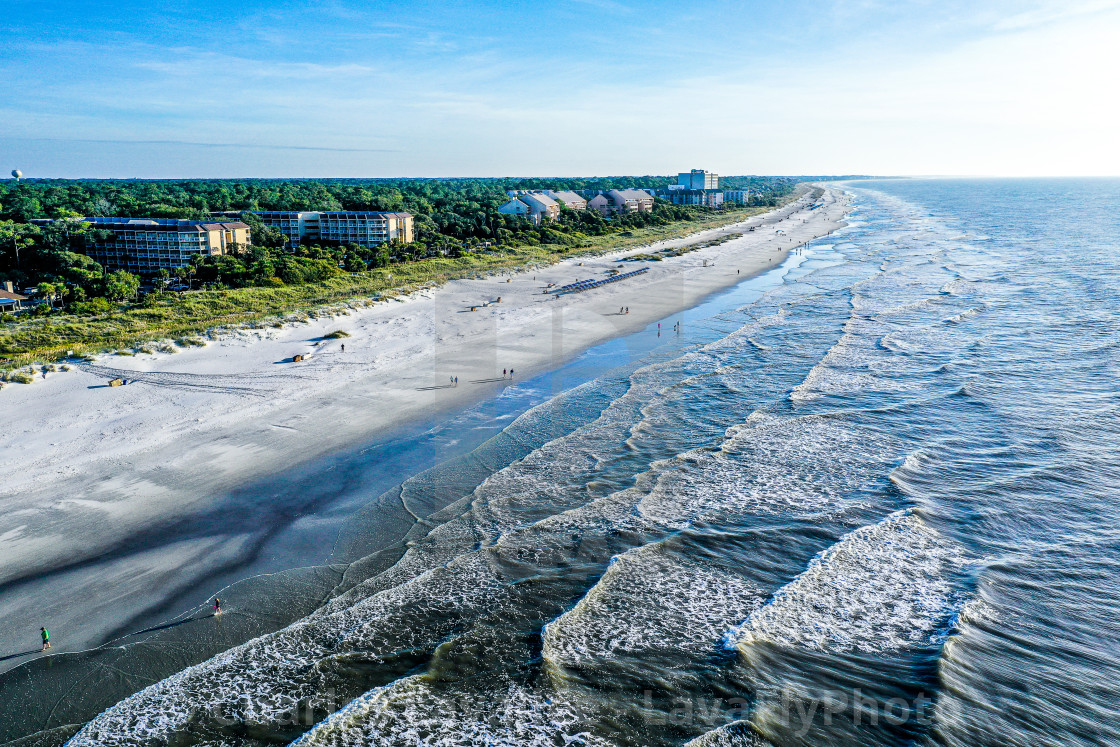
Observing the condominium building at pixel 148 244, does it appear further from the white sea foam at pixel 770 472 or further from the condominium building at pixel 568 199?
the condominium building at pixel 568 199

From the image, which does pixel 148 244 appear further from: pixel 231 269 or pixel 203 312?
pixel 203 312

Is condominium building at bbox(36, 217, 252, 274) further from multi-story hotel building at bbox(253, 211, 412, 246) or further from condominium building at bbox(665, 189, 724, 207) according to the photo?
condominium building at bbox(665, 189, 724, 207)

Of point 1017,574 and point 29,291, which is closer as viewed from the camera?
point 1017,574

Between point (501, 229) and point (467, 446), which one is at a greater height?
point (501, 229)

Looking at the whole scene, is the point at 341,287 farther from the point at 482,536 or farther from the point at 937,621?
the point at 937,621

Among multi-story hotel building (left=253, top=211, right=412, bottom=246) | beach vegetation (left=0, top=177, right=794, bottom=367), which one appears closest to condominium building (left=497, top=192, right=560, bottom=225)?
beach vegetation (left=0, top=177, right=794, bottom=367)

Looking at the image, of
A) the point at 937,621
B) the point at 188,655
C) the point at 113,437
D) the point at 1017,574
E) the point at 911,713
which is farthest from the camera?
the point at 113,437

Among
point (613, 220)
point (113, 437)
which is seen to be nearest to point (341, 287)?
point (113, 437)

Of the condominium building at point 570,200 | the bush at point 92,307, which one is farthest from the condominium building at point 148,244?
the condominium building at point 570,200
